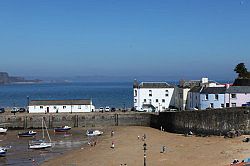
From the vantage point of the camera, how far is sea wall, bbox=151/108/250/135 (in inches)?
2111

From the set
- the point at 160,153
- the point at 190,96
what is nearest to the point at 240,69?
the point at 190,96

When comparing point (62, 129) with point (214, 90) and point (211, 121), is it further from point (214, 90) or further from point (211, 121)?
point (214, 90)

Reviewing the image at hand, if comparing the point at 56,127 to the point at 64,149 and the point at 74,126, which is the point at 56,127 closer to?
the point at 74,126

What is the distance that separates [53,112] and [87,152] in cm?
2773

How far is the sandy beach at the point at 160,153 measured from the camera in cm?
4256

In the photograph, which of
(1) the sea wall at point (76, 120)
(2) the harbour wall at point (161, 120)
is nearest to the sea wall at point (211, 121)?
(2) the harbour wall at point (161, 120)

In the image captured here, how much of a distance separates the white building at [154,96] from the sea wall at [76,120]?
7896mm

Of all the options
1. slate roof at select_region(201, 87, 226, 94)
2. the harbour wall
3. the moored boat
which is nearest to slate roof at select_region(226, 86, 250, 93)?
slate roof at select_region(201, 87, 226, 94)

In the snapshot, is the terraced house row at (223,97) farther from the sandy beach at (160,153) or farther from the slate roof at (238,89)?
the sandy beach at (160,153)

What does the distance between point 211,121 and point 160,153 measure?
11499 mm

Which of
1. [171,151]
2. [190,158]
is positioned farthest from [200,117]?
[190,158]

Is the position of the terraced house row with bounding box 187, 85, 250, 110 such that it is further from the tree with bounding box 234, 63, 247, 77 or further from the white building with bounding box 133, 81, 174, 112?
the tree with bounding box 234, 63, 247, 77

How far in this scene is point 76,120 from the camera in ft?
234

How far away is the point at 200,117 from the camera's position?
187ft
